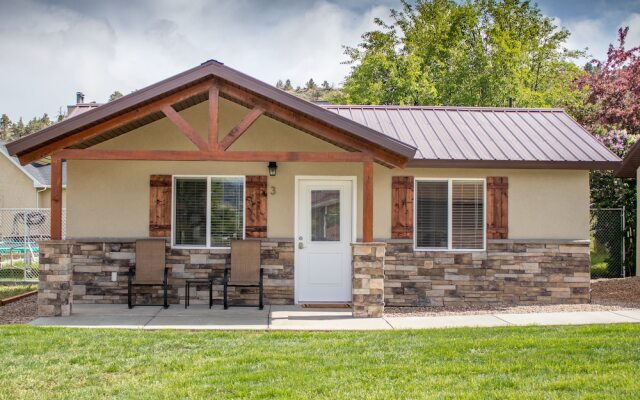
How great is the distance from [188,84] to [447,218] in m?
4.76

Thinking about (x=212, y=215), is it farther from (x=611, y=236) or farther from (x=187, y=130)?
(x=611, y=236)

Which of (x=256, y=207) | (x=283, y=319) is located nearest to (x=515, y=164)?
(x=256, y=207)

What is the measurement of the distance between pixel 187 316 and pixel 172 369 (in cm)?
335

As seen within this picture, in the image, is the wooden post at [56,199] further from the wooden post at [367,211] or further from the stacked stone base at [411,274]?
the wooden post at [367,211]

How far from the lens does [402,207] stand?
35.3 feet

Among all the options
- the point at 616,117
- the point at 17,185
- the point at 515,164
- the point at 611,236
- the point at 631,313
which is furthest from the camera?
the point at 17,185

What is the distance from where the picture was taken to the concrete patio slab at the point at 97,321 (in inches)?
336

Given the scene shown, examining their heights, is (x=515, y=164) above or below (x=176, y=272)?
above

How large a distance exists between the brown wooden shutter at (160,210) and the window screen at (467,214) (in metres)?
4.71

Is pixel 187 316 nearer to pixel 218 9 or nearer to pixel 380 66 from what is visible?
pixel 218 9

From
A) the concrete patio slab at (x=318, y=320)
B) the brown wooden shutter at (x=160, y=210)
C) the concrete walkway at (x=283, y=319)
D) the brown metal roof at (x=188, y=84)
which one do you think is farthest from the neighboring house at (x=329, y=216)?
the brown metal roof at (x=188, y=84)

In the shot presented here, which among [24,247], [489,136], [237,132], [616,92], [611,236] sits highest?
[616,92]

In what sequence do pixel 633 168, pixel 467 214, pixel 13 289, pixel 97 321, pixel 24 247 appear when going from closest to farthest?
pixel 97 321 → pixel 467 214 → pixel 13 289 → pixel 633 168 → pixel 24 247

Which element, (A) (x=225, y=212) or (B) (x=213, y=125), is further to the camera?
(A) (x=225, y=212)
